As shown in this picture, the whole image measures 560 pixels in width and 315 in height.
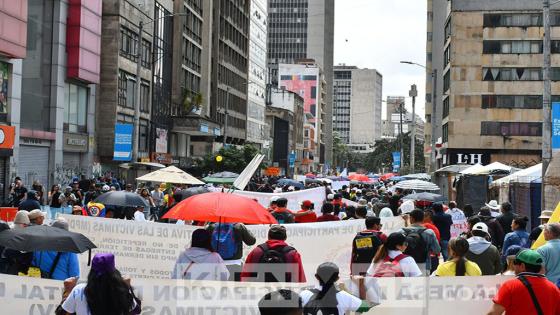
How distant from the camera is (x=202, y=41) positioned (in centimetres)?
7831

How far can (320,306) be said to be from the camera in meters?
6.95

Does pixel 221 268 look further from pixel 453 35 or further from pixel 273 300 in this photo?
pixel 453 35

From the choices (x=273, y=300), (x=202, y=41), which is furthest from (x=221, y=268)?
(x=202, y=41)

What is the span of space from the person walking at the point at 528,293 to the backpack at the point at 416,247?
3.54 metres

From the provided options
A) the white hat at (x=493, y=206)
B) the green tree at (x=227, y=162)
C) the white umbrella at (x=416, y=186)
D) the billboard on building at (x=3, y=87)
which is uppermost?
the billboard on building at (x=3, y=87)

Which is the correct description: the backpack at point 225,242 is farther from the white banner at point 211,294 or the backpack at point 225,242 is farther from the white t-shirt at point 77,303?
the white t-shirt at point 77,303

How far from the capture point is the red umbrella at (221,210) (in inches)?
405

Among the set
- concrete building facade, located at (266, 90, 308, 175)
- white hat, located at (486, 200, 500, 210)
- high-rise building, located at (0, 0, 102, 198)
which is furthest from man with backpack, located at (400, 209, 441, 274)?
concrete building facade, located at (266, 90, 308, 175)

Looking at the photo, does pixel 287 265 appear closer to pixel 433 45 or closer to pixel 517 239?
pixel 517 239

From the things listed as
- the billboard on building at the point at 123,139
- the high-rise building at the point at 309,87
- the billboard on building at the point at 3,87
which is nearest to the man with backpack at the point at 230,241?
the billboard on building at the point at 3,87

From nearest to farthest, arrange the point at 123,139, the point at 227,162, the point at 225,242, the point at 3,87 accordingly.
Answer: the point at 225,242
the point at 3,87
the point at 123,139
the point at 227,162

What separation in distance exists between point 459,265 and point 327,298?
2.58 m

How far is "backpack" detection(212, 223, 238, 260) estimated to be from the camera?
10.8m

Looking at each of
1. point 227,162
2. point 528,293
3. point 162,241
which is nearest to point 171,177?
point 162,241
